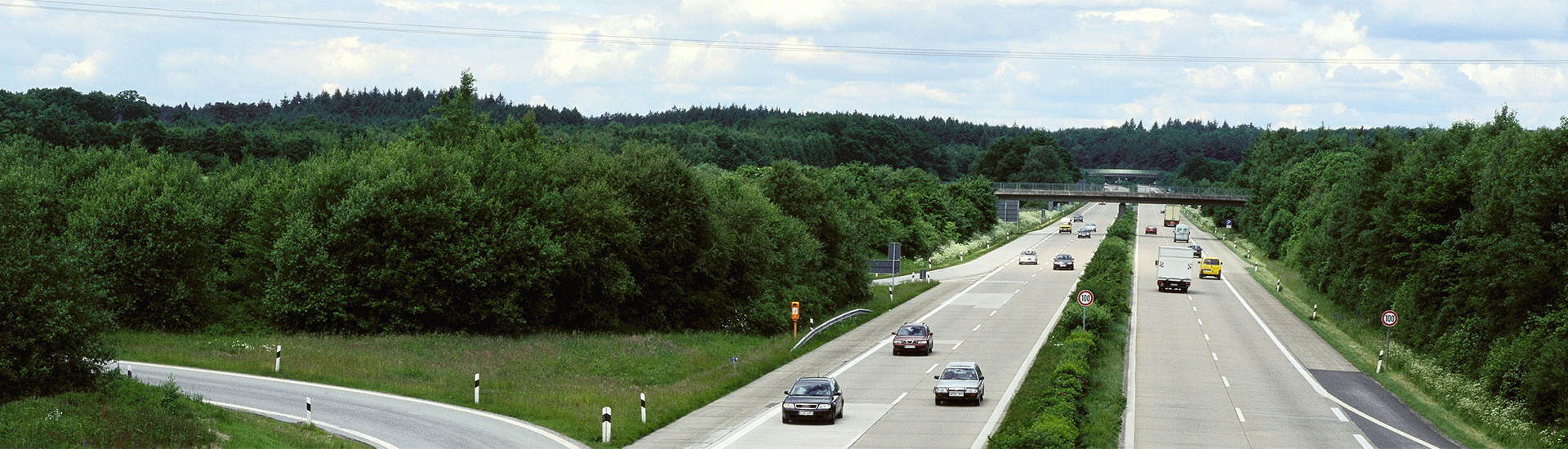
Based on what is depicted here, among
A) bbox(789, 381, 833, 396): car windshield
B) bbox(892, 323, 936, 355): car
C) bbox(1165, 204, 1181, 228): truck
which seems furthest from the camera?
bbox(1165, 204, 1181, 228): truck

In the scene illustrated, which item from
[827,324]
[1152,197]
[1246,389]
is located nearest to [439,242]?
[827,324]

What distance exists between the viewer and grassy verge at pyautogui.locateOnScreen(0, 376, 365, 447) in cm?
2078

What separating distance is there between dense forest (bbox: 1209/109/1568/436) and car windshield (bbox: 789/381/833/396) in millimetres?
17414

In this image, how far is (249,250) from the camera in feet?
158

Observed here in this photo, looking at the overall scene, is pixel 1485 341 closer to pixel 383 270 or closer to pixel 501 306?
pixel 501 306

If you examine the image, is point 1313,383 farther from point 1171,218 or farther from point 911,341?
point 1171,218

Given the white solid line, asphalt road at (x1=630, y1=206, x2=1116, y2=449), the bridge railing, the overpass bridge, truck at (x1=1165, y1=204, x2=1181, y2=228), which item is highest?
the bridge railing

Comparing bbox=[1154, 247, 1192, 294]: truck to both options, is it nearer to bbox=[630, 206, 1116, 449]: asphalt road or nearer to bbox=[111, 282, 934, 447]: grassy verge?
bbox=[630, 206, 1116, 449]: asphalt road

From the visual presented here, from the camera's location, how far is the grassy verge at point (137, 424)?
20781 millimetres

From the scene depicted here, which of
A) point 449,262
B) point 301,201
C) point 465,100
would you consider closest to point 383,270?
point 449,262

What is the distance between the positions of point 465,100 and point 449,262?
89.3 feet

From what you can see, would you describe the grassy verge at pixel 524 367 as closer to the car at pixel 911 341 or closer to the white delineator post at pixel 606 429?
the white delineator post at pixel 606 429

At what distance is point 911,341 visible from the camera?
141ft

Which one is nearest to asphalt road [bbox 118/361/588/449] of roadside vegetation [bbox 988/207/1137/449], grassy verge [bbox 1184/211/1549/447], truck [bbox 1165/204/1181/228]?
roadside vegetation [bbox 988/207/1137/449]
